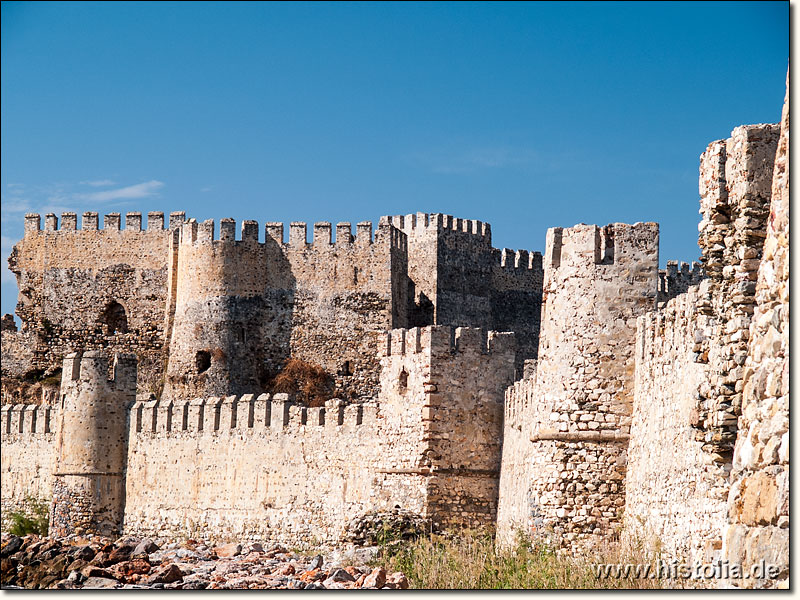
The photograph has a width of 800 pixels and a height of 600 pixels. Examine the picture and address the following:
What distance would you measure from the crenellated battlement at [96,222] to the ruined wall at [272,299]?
74.6 inches

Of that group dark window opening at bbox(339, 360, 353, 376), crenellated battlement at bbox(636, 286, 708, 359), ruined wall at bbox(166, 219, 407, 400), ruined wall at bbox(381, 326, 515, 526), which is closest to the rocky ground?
ruined wall at bbox(381, 326, 515, 526)

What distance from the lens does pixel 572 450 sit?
16.9m

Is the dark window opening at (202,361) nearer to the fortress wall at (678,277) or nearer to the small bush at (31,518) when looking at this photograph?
the small bush at (31,518)

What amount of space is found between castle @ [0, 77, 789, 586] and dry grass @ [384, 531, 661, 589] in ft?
1.62

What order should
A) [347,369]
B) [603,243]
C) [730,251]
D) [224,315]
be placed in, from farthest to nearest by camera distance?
[224,315] < [347,369] < [603,243] < [730,251]

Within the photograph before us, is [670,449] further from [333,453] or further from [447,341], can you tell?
[333,453]

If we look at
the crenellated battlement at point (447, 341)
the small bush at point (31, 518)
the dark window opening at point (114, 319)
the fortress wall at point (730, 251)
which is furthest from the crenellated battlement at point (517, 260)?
the fortress wall at point (730, 251)

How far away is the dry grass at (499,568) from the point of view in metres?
13.2

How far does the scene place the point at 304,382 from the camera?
36.1 meters

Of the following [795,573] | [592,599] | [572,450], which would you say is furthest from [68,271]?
[795,573]

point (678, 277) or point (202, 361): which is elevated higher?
point (678, 277)

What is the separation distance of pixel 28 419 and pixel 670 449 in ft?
69.2

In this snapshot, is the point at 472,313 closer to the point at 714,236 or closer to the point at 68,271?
the point at 68,271

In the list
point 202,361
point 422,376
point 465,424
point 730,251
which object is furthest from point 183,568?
point 202,361
